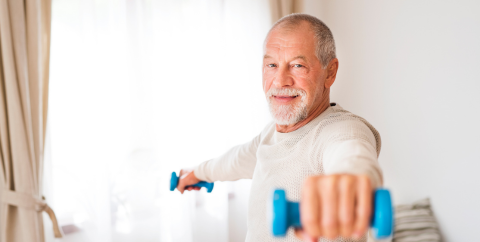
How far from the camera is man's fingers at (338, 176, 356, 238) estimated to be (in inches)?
15.3

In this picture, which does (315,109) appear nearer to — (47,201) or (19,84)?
(19,84)

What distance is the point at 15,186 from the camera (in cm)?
134

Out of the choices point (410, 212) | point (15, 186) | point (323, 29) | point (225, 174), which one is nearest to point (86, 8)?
point (15, 186)

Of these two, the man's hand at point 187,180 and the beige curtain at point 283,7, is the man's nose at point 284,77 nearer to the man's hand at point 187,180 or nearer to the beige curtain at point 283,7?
the man's hand at point 187,180

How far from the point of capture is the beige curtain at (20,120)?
1310 mm

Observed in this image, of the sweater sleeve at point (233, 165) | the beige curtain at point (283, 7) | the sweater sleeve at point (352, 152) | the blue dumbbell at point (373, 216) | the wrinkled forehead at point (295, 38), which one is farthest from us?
the beige curtain at point (283, 7)

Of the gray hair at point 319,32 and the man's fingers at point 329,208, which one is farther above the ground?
the gray hair at point 319,32

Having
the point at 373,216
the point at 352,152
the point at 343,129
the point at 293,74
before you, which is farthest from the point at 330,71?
the point at 373,216

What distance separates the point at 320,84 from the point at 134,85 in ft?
3.94

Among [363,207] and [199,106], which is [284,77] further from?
[199,106]

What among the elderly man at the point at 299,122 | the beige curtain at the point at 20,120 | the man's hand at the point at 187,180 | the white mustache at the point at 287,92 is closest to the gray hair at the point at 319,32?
the elderly man at the point at 299,122

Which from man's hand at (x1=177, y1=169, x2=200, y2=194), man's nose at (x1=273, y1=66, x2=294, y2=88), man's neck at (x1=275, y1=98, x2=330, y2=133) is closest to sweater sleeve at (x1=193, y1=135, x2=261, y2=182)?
man's hand at (x1=177, y1=169, x2=200, y2=194)

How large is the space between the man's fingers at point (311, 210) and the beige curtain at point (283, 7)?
2.28m

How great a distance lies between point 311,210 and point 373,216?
0.26 feet
